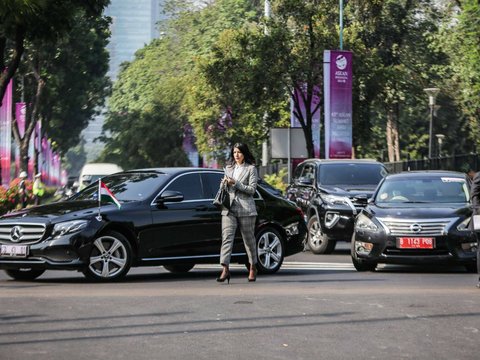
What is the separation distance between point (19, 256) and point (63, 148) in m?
80.9

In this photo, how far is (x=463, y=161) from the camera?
3750cm

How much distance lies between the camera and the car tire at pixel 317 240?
73.3 feet

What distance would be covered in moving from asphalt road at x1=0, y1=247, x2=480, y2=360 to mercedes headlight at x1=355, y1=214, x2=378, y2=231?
2.72 feet

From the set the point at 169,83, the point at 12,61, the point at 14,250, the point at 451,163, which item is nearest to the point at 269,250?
the point at 14,250

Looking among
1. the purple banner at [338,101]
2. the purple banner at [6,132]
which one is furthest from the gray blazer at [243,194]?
the purple banner at [6,132]

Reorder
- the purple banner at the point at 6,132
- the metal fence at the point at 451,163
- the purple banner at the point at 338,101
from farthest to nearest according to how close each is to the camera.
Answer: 1. the purple banner at the point at 6,132
2. the purple banner at the point at 338,101
3. the metal fence at the point at 451,163

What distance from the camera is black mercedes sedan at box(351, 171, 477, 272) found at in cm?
1609

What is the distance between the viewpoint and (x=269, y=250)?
54.1ft

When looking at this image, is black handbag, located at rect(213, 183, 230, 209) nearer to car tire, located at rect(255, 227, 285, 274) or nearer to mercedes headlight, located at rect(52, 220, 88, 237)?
mercedes headlight, located at rect(52, 220, 88, 237)

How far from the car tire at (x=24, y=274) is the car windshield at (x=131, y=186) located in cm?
118

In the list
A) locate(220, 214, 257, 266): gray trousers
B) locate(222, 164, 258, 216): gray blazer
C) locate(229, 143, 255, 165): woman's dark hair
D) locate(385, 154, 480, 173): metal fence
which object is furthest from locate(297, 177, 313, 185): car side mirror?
locate(385, 154, 480, 173): metal fence

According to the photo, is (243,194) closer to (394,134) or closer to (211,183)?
(211,183)

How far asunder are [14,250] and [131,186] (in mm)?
1967

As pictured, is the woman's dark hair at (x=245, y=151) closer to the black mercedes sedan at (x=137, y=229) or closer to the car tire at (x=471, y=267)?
the black mercedes sedan at (x=137, y=229)
